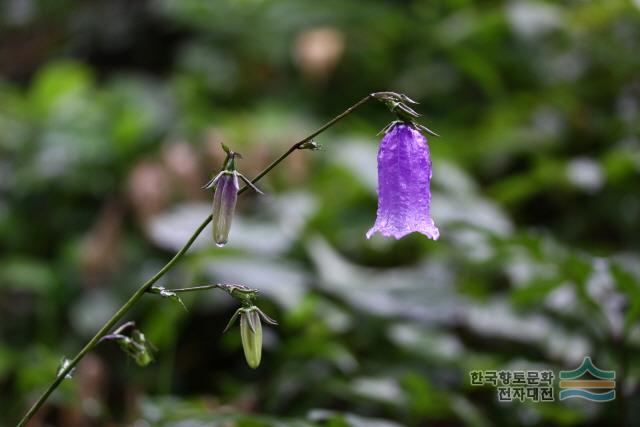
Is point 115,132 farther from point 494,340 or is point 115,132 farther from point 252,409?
point 494,340

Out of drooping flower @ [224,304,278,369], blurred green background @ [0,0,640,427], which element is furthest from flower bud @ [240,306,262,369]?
blurred green background @ [0,0,640,427]

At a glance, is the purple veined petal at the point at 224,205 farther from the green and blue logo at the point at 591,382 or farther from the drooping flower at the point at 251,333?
the green and blue logo at the point at 591,382

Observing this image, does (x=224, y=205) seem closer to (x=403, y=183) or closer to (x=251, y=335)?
(x=251, y=335)

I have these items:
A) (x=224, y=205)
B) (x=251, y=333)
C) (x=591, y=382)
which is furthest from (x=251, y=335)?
(x=591, y=382)

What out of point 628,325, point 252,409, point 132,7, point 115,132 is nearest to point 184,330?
point 252,409

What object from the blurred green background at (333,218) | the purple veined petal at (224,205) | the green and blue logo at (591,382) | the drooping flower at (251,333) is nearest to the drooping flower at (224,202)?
the purple veined petal at (224,205)
